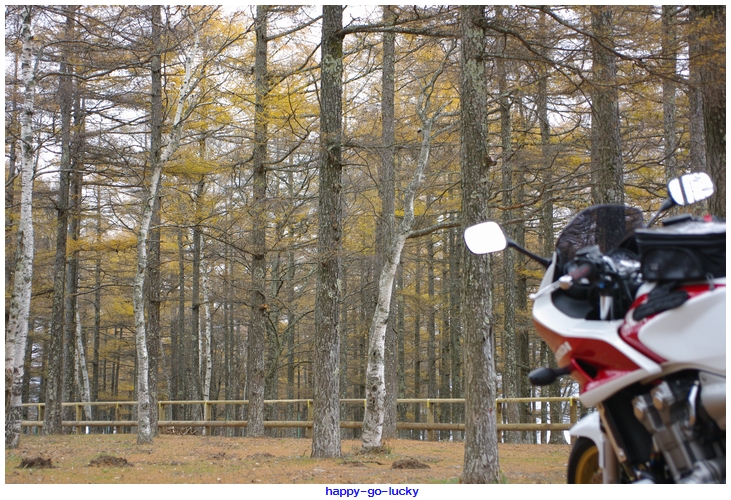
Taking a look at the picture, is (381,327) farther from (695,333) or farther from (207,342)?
(207,342)

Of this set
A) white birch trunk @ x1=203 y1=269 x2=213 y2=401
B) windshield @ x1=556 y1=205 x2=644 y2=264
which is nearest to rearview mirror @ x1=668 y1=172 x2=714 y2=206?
windshield @ x1=556 y1=205 x2=644 y2=264

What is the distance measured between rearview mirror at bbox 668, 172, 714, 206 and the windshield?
0.34 metres

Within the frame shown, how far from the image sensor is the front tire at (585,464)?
9.26 feet

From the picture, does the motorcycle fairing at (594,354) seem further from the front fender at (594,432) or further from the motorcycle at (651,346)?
the front fender at (594,432)

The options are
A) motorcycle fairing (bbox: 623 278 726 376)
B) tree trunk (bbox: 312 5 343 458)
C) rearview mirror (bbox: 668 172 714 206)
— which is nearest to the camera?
motorcycle fairing (bbox: 623 278 726 376)

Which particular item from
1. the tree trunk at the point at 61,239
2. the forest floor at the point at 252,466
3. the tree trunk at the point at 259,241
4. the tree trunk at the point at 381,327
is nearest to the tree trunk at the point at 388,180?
the tree trunk at the point at 381,327

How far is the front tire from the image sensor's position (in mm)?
2822

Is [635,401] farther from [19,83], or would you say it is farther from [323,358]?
[19,83]

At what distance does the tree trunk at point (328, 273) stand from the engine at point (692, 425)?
764 centimetres

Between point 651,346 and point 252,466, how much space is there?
Answer: 7799 mm

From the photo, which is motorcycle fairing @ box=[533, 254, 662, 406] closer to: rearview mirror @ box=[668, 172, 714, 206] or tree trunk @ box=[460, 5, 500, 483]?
rearview mirror @ box=[668, 172, 714, 206]

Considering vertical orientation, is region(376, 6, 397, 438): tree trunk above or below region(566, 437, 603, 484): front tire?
above

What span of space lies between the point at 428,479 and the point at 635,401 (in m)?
5.51

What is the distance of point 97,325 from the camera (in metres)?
25.2
